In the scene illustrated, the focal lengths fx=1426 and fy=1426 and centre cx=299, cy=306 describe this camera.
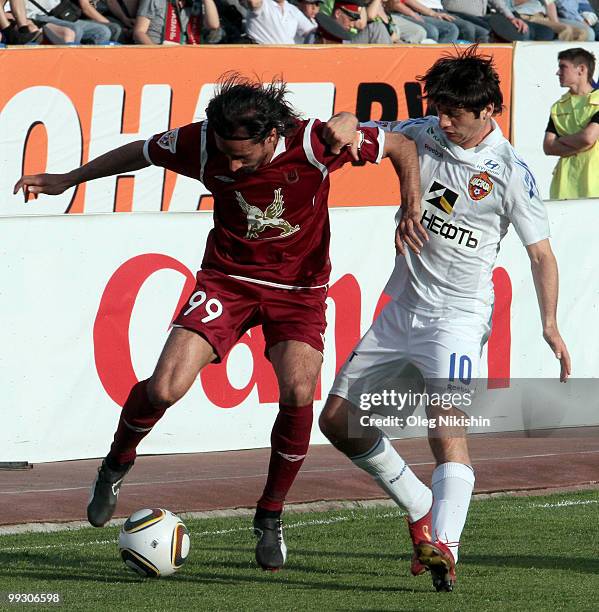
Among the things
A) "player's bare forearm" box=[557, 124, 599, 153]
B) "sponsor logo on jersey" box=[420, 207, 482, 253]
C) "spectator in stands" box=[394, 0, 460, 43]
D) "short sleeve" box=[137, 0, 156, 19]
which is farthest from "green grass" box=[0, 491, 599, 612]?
"spectator in stands" box=[394, 0, 460, 43]

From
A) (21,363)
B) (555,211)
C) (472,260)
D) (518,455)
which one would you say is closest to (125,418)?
(472,260)

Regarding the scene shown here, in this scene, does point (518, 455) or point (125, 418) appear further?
point (518, 455)

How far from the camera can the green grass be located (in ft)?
19.2

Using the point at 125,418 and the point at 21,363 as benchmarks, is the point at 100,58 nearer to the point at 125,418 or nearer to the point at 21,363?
the point at 21,363

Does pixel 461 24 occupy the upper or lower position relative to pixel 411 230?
lower

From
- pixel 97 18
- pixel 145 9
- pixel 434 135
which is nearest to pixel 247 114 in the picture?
pixel 434 135

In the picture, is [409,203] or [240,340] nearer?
[409,203]

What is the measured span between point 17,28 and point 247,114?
8.29 metres

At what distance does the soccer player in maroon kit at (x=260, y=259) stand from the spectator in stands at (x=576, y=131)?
6.38 meters

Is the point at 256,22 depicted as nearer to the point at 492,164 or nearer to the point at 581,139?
the point at 581,139

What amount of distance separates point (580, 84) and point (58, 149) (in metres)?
4.84

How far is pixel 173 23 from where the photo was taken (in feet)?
Result: 49.2

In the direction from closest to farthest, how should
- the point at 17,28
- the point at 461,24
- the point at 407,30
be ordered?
the point at 17,28
the point at 407,30
the point at 461,24

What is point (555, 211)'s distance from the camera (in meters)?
10.8
